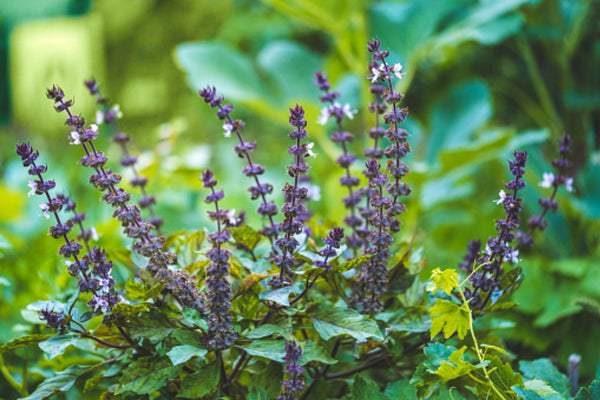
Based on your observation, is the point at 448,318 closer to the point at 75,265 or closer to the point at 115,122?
the point at 75,265

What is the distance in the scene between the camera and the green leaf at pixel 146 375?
1.77ft

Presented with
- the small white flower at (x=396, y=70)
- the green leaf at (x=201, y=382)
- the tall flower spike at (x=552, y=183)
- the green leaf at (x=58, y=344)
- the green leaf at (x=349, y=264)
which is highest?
the small white flower at (x=396, y=70)

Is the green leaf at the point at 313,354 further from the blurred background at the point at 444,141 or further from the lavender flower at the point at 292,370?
the blurred background at the point at 444,141

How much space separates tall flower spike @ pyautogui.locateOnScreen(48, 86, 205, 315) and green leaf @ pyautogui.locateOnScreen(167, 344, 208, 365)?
0.16 feet

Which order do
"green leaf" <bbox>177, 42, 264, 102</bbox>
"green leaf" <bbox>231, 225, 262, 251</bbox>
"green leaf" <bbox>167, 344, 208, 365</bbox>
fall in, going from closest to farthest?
"green leaf" <bbox>167, 344, 208, 365</bbox>, "green leaf" <bbox>231, 225, 262, 251</bbox>, "green leaf" <bbox>177, 42, 264, 102</bbox>

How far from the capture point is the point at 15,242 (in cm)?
113

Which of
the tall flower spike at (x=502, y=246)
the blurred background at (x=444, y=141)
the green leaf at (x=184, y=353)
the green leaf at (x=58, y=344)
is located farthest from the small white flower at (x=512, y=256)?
the green leaf at (x=58, y=344)

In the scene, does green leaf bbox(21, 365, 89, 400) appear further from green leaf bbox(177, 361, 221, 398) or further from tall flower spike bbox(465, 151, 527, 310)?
tall flower spike bbox(465, 151, 527, 310)

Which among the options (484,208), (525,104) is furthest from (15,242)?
(525,104)

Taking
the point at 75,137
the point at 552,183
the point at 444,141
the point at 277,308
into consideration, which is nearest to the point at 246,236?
the point at 277,308

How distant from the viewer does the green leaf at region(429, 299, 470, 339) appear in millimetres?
544

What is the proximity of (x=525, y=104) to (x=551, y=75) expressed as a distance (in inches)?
5.1

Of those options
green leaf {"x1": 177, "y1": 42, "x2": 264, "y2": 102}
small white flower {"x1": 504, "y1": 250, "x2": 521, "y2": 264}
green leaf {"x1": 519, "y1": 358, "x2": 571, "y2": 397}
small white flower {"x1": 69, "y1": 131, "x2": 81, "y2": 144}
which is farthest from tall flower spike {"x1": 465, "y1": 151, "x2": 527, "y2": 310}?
green leaf {"x1": 177, "y1": 42, "x2": 264, "y2": 102}

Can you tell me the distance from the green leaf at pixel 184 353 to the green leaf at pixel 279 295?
0.26ft
